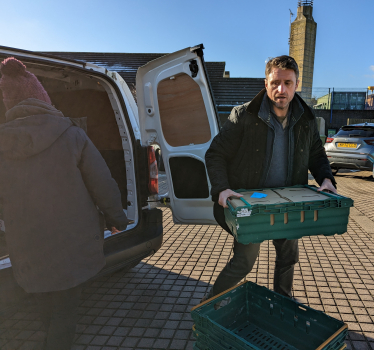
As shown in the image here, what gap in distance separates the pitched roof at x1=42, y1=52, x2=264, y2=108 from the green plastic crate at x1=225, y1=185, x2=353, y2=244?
13178 millimetres

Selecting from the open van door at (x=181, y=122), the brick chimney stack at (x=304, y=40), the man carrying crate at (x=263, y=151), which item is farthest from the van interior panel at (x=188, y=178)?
the brick chimney stack at (x=304, y=40)

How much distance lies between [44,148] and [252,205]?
1207mm

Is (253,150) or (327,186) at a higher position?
(253,150)

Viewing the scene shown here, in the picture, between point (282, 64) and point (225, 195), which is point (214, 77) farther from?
point (225, 195)

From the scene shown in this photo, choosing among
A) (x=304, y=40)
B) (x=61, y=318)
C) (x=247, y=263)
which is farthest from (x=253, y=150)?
(x=304, y=40)

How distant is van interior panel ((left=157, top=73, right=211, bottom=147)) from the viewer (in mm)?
3000

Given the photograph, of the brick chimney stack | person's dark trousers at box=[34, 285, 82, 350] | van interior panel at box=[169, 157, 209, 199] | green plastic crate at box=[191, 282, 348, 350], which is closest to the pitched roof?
van interior panel at box=[169, 157, 209, 199]

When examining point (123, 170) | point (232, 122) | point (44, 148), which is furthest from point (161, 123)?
point (44, 148)

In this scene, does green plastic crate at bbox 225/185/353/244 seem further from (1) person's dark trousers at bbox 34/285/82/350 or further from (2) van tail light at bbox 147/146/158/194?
(2) van tail light at bbox 147/146/158/194

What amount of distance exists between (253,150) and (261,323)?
1.19m

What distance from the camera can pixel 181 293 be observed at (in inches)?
114

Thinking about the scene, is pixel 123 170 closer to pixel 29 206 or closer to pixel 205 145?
pixel 205 145

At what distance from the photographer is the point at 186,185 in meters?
3.30

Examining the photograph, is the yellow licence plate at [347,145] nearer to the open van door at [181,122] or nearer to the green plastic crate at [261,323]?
the open van door at [181,122]
